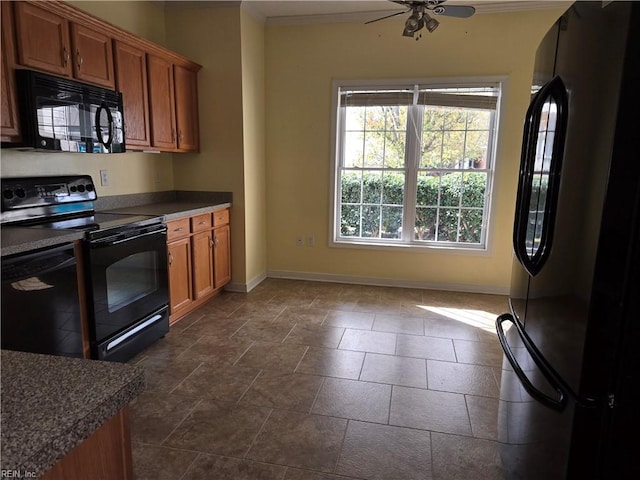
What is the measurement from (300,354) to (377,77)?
2.91 meters

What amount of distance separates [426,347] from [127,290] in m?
2.14

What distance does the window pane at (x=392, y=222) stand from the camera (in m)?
4.53

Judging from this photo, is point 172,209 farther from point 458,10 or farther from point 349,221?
point 458,10

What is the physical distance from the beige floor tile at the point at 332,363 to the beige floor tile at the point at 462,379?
478mm

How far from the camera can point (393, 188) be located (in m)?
4.47

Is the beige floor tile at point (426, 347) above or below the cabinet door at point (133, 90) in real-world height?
below

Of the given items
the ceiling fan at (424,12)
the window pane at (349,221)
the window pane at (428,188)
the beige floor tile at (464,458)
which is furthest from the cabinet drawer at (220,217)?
the beige floor tile at (464,458)

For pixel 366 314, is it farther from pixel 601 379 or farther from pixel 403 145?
pixel 601 379

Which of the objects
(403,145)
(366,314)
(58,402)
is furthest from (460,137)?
(58,402)

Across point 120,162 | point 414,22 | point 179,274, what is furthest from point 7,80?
point 414,22

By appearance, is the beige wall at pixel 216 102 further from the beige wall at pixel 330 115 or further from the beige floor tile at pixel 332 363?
the beige floor tile at pixel 332 363

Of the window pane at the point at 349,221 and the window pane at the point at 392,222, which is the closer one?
the window pane at the point at 392,222

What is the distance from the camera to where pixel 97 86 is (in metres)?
2.79

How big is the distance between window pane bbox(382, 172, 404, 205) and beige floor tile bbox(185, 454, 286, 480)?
320 centimetres
